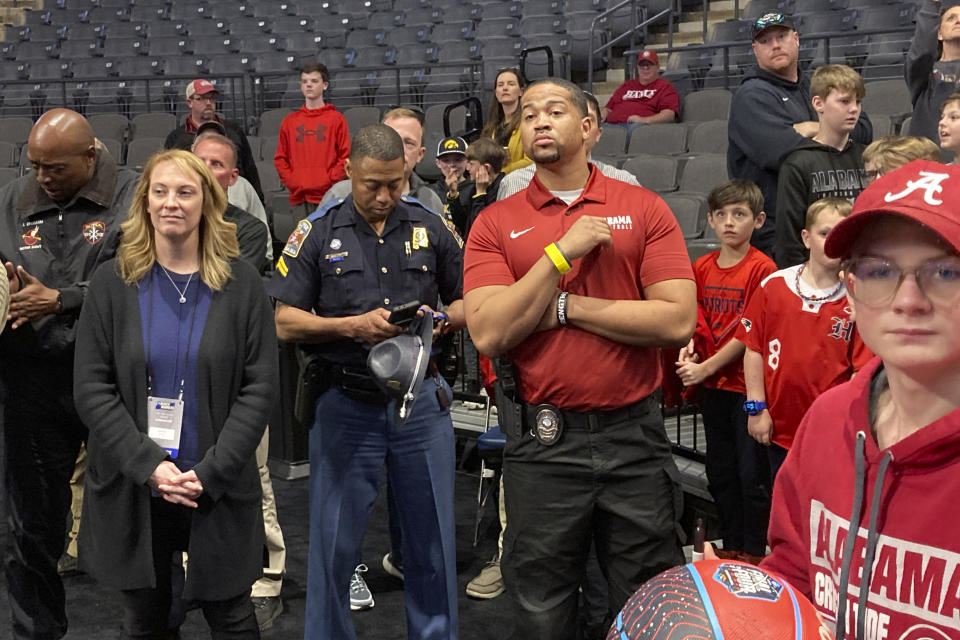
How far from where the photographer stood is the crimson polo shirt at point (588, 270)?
9.17 feet

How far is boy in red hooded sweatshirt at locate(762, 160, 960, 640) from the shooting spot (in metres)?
1.11

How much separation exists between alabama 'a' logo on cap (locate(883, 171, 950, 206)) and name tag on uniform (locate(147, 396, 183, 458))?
227cm

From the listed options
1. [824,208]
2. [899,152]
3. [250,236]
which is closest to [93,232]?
[250,236]

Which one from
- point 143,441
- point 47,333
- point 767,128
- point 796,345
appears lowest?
point 143,441

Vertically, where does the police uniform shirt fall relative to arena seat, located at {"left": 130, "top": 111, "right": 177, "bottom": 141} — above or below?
below

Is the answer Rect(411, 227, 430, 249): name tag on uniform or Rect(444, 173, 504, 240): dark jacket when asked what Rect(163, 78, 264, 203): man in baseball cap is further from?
Rect(411, 227, 430, 249): name tag on uniform

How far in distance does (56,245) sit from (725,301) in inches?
96.5

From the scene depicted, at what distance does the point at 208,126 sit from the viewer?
18.4 feet

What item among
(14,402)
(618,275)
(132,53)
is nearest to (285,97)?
(132,53)

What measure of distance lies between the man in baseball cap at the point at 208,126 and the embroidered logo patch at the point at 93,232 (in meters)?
2.20

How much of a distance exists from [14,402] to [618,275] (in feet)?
6.82

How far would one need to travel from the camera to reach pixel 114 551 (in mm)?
2916

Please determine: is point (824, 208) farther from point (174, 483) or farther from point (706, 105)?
point (706, 105)

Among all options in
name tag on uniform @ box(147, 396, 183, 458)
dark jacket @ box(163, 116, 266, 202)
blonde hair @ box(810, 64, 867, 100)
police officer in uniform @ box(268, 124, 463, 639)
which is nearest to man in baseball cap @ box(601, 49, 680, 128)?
dark jacket @ box(163, 116, 266, 202)
